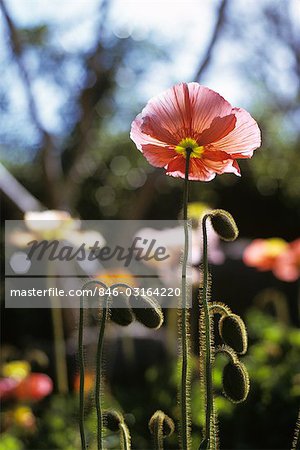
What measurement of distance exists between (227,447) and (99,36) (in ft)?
8.69

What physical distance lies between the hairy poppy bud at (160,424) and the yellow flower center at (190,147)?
0.30 m

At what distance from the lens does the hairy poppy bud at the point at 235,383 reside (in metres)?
0.84

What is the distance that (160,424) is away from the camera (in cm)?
86

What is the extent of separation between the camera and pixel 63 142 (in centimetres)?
652

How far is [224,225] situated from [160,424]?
23 cm

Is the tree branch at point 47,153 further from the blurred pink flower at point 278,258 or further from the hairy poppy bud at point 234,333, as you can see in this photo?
the hairy poppy bud at point 234,333

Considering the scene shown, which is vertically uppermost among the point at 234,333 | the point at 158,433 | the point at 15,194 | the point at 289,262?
the point at 15,194

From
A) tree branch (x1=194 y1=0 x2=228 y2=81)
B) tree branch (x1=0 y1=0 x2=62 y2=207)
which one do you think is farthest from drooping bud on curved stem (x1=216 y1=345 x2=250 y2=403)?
tree branch (x1=0 y1=0 x2=62 y2=207)

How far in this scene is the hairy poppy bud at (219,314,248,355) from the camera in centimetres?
84

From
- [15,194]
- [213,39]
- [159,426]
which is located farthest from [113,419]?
[213,39]

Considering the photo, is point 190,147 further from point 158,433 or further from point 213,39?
point 213,39

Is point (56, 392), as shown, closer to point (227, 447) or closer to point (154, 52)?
point (227, 447)

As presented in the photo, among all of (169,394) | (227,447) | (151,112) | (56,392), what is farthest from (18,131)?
(151,112)

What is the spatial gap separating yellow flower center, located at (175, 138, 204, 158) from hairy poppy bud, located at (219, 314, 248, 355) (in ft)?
0.67
